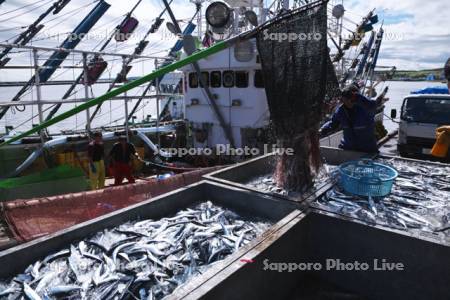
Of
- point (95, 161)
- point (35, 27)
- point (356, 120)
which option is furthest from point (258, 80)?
point (35, 27)

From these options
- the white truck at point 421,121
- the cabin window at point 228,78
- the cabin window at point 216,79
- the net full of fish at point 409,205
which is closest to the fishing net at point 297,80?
the net full of fish at point 409,205

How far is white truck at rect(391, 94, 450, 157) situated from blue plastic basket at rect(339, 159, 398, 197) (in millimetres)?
5992

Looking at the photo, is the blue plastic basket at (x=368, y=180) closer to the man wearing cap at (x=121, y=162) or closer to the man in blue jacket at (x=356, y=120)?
the man in blue jacket at (x=356, y=120)

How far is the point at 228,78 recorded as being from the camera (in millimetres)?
11195

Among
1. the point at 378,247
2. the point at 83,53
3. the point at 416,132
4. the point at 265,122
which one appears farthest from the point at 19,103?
the point at 416,132

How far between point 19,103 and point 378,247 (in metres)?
8.16

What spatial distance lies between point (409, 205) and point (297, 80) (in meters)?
2.18

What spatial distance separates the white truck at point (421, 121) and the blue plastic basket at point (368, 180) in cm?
599

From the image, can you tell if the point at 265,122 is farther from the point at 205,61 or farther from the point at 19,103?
the point at 19,103

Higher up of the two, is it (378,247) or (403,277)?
(378,247)

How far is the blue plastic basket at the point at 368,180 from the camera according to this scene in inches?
161

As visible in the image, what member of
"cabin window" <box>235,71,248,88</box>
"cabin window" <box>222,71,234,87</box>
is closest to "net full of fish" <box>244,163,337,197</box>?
"cabin window" <box>235,71,248,88</box>

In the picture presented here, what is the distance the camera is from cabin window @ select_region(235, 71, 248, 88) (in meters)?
10.9

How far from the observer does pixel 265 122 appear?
10.8 meters
